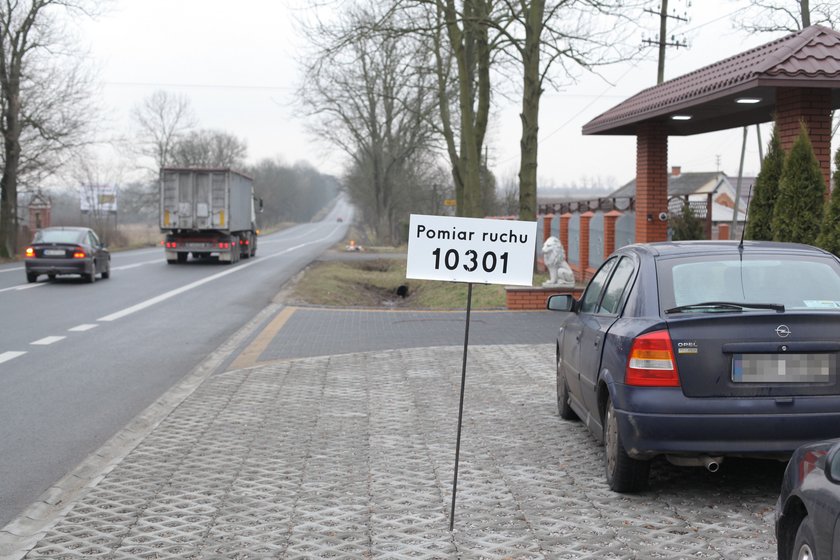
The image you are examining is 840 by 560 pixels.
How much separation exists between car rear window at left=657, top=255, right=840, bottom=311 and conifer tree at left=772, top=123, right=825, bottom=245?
5846mm

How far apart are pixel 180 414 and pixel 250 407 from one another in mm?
652

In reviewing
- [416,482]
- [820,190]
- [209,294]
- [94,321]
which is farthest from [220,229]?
[416,482]

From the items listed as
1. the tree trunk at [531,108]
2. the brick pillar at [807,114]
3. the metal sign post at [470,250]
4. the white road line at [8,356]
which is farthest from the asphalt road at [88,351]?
the brick pillar at [807,114]

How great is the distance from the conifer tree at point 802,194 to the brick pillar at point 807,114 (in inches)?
51.8

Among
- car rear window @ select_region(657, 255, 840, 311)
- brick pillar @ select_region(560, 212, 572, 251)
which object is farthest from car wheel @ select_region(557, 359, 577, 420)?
brick pillar @ select_region(560, 212, 572, 251)

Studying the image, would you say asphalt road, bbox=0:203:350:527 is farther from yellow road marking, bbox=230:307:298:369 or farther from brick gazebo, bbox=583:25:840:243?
brick gazebo, bbox=583:25:840:243

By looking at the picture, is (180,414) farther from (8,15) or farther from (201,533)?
(8,15)

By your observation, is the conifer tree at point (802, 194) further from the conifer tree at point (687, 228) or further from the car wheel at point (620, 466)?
the conifer tree at point (687, 228)

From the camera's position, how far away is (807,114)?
43.2 ft

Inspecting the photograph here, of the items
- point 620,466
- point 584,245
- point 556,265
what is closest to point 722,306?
point 620,466

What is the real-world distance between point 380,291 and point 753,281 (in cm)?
2428

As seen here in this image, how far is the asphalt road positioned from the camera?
7.69 meters

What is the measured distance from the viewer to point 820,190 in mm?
11844

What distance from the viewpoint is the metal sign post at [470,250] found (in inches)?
233
